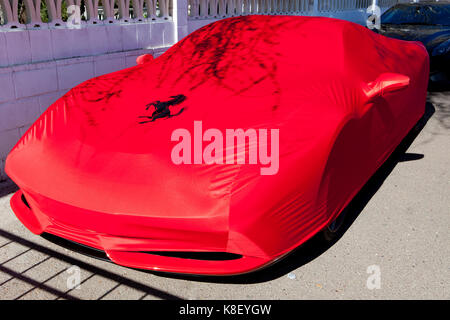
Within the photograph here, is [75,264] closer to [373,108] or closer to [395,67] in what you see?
[373,108]

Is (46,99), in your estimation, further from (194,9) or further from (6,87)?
(194,9)

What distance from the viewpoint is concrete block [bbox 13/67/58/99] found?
4229mm

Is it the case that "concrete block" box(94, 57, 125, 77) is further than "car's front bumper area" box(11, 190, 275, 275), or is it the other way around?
"concrete block" box(94, 57, 125, 77)

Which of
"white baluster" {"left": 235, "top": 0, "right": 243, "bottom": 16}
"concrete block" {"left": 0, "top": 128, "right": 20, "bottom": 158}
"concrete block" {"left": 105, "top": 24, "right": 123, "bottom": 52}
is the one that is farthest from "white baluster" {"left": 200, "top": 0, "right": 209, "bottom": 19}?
"concrete block" {"left": 0, "top": 128, "right": 20, "bottom": 158}

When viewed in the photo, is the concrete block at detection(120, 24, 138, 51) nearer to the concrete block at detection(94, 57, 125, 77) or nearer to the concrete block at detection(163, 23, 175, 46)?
the concrete block at detection(94, 57, 125, 77)

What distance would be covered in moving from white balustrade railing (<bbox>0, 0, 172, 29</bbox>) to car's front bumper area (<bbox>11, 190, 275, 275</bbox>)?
272 cm

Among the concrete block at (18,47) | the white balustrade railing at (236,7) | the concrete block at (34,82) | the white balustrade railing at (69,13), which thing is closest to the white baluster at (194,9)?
the white balustrade railing at (236,7)

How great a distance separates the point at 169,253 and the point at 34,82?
2.83 m

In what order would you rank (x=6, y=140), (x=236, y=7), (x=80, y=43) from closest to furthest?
(x=6, y=140)
(x=80, y=43)
(x=236, y=7)

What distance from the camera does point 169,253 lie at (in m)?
2.37

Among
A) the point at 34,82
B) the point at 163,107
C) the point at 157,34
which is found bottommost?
the point at 34,82

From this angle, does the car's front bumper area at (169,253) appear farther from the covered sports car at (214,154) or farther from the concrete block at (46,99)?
the concrete block at (46,99)

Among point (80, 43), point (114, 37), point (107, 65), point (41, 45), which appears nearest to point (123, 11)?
point (114, 37)

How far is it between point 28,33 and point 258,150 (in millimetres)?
3061
